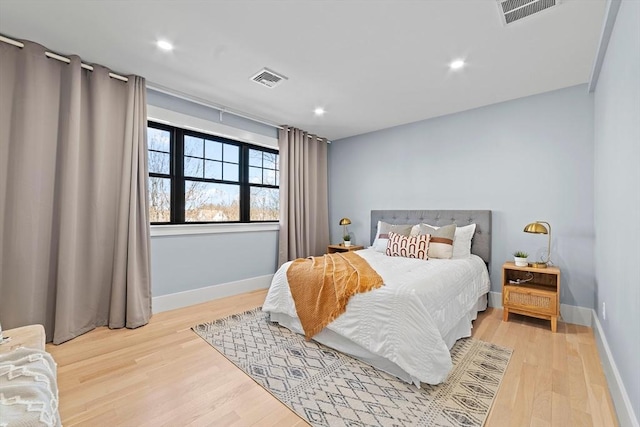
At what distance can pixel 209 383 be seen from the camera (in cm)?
187

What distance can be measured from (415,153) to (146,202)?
3.44m

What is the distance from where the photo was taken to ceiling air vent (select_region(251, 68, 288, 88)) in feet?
8.73

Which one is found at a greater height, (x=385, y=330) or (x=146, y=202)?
(x=146, y=202)

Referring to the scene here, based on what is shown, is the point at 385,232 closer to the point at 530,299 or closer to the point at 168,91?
the point at 530,299

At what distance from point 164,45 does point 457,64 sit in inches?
97.4

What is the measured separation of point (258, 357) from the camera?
219 centimetres

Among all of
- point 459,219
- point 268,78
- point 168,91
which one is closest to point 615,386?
point 459,219

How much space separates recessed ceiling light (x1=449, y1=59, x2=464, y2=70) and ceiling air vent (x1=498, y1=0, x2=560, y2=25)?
0.53m

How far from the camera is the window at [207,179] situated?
324cm

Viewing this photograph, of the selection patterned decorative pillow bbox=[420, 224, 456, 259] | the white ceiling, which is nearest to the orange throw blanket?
patterned decorative pillow bbox=[420, 224, 456, 259]

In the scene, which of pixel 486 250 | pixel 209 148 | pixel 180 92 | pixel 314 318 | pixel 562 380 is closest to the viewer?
pixel 562 380

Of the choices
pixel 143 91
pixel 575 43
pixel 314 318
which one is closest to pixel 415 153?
pixel 575 43

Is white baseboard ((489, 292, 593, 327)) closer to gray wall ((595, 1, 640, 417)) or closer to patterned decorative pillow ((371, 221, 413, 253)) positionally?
gray wall ((595, 1, 640, 417))

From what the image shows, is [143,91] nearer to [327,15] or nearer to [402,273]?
[327,15]
